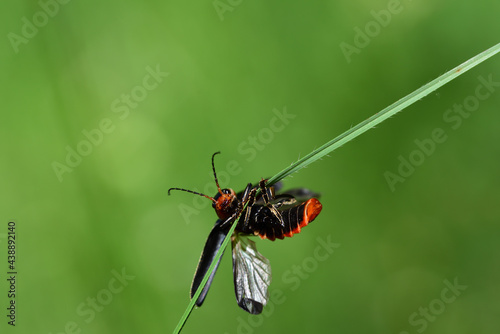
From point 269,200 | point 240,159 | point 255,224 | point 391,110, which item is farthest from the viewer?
point 240,159

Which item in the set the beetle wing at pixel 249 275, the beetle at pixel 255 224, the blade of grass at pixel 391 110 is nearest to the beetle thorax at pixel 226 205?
the beetle at pixel 255 224

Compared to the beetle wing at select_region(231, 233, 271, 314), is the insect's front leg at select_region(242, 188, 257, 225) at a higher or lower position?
higher

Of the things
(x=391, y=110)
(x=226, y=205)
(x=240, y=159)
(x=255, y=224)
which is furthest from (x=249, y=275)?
(x=240, y=159)

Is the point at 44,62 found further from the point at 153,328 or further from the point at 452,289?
the point at 452,289

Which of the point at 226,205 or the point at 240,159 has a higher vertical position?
the point at 240,159

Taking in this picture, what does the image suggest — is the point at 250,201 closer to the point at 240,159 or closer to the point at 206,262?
the point at 206,262

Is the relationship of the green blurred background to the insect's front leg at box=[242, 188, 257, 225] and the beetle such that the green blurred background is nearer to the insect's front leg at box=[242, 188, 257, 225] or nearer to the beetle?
the beetle

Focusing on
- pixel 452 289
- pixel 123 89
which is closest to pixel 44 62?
pixel 123 89

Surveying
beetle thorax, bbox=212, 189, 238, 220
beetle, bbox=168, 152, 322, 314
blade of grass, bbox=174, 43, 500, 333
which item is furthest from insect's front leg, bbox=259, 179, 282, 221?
blade of grass, bbox=174, 43, 500, 333
